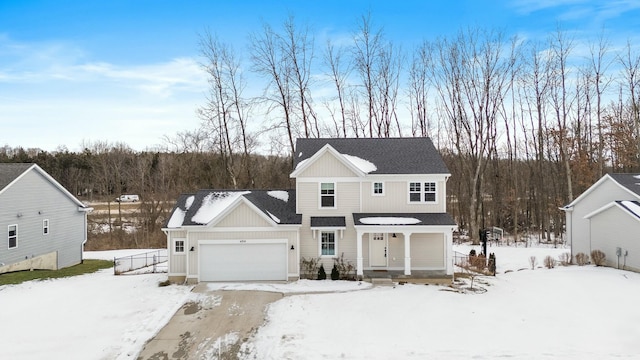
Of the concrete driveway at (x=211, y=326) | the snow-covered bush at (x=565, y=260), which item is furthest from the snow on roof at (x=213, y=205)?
the snow-covered bush at (x=565, y=260)

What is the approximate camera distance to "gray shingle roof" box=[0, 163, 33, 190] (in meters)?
20.5

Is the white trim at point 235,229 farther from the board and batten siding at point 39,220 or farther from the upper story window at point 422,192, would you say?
the board and batten siding at point 39,220

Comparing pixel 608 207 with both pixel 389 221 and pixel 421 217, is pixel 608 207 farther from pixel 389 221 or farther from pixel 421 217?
pixel 389 221

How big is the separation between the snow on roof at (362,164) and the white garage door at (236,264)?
17.0ft

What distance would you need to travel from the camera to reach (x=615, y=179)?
66.4ft

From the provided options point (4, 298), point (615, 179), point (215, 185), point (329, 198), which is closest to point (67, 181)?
point (215, 185)

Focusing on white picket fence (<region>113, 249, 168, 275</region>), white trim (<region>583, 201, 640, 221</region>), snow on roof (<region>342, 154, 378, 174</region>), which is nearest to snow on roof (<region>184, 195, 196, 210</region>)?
white picket fence (<region>113, 249, 168, 275</region>)

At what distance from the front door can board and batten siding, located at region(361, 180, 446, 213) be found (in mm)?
1288

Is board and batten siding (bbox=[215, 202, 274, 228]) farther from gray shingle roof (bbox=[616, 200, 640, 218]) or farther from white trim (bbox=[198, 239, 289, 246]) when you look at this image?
gray shingle roof (bbox=[616, 200, 640, 218])

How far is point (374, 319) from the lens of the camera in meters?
12.5

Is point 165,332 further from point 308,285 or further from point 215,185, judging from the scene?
point 215,185

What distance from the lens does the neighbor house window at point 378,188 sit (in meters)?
18.8

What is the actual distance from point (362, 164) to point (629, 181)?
14.0 metres

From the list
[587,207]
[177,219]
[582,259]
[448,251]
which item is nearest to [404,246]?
[448,251]
